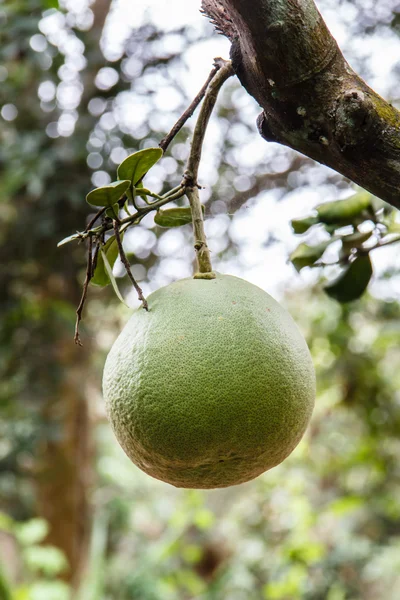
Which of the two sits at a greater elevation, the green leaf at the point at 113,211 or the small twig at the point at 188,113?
the small twig at the point at 188,113

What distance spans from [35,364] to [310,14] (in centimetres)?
264

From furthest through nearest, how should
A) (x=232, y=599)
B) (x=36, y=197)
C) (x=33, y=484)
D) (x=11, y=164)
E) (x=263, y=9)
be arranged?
(x=232, y=599) → (x=33, y=484) → (x=36, y=197) → (x=11, y=164) → (x=263, y=9)

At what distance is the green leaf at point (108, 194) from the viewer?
2.20 ft

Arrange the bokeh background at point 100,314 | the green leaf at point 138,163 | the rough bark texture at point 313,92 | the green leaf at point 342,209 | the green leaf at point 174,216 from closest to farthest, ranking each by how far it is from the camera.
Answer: the rough bark texture at point 313,92, the green leaf at point 138,163, the green leaf at point 174,216, the green leaf at point 342,209, the bokeh background at point 100,314

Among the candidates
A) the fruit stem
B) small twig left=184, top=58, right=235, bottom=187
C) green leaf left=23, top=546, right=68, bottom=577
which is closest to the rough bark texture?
small twig left=184, top=58, right=235, bottom=187

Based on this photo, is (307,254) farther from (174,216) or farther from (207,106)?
(207,106)

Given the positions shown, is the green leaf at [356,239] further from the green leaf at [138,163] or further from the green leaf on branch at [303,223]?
the green leaf at [138,163]

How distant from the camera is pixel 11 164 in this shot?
2645 mm

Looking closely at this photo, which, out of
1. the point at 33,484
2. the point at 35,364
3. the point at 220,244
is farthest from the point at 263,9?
the point at 33,484

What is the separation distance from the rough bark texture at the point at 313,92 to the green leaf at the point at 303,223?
1.21 ft

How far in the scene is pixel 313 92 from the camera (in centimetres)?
62

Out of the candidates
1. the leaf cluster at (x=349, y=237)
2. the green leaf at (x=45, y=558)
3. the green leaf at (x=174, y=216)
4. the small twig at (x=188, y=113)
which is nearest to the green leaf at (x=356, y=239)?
the leaf cluster at (x=349, y=237)

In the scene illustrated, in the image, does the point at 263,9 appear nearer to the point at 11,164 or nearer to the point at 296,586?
the point at 11,164

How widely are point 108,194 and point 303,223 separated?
1.49 ft
